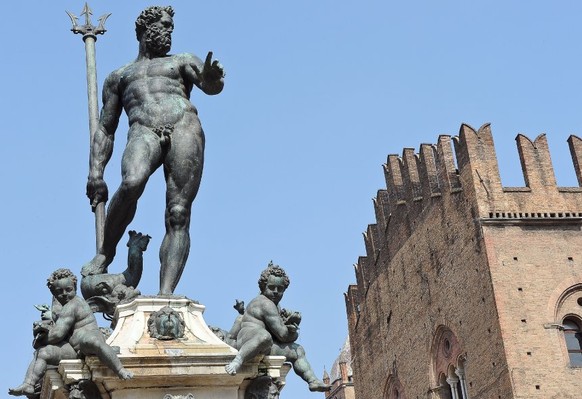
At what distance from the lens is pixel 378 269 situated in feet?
129

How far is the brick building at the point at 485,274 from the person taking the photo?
29.6 m

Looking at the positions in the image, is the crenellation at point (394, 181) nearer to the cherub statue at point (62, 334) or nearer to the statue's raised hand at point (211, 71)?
the statue's raised hand at point (211, 71)

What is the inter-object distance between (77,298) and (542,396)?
2474cm

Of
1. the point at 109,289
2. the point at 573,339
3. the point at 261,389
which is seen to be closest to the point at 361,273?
the point at 573,339

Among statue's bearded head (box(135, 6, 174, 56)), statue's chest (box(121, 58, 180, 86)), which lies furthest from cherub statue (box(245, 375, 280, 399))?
statue's bearded head (box(135, 6, 174, 56))

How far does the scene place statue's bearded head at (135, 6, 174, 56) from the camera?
22.6 feet

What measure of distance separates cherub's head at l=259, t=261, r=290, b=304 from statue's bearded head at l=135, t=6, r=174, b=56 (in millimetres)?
1701

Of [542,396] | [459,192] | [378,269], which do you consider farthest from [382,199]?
[542,396]

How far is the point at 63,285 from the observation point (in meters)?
5.86

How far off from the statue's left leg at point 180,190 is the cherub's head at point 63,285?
60 centimetres

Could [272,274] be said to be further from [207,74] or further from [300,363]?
[207,74]

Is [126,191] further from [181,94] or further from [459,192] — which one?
[459,192]

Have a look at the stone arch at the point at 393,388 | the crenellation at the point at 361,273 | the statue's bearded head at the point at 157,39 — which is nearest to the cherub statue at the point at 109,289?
the statue's bearded head at the point at 157,39

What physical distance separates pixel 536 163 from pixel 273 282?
26.5 meters
